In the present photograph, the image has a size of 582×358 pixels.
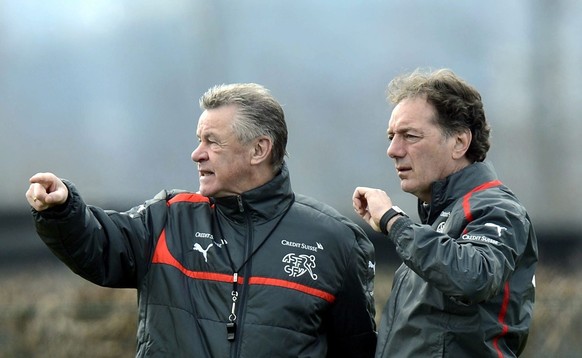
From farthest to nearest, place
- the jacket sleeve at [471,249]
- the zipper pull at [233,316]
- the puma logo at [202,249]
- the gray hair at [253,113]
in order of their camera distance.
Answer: the gray hair at [253,113] → the puma logo at [202,249] → the zipper pull at [233,316] → the jacket sleeve at [471,249]

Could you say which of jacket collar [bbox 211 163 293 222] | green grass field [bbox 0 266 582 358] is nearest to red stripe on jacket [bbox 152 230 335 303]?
jacket collar [bbox 211 163 293 222]

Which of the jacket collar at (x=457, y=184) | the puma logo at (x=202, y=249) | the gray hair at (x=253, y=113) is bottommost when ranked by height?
the puma logo at (x=202, y=249)

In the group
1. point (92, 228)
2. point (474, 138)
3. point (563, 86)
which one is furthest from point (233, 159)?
point (563, 86)

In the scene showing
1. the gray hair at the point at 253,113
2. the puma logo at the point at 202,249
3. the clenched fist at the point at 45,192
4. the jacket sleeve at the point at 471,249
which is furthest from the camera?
the gray hair at the point at 253,113

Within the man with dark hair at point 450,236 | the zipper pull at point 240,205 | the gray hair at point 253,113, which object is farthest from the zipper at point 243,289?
the man with dark hair at point 450,236

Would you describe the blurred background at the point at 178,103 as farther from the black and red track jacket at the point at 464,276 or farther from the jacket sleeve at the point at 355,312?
the black and red track jacket at the point at 464,276

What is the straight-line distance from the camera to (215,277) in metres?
3.74

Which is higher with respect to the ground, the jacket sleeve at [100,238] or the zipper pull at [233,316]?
the jacket sleeve at [100,238]

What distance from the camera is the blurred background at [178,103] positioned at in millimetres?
5891

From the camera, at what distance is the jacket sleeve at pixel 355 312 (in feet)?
12.7

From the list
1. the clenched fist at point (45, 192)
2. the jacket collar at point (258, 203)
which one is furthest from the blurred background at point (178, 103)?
the clenched fist at point (45, 192)

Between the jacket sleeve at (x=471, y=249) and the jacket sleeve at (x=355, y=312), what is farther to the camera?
the jacket sleeve at (x=355, y=312)

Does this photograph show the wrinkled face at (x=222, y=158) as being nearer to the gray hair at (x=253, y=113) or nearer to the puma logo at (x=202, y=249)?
the gray hair at (x=253, y=113)

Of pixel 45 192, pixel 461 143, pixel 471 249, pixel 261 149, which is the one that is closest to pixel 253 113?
pixel 261 149
